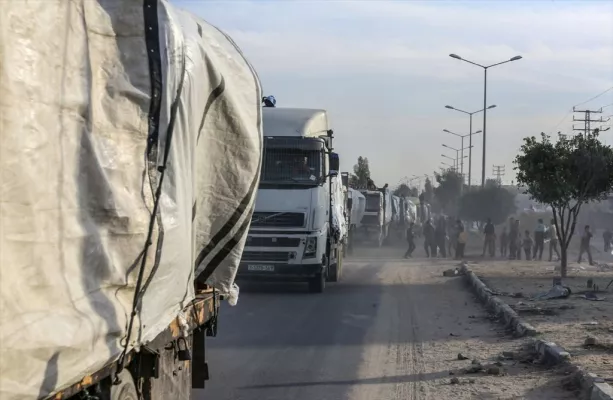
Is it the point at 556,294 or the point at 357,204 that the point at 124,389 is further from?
the point at 357,204

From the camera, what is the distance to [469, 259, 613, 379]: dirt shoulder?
9633mm

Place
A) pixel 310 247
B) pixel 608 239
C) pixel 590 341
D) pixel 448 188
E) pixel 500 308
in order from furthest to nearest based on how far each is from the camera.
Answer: pixel 448 188 → pixel 608 239 → pixel 310 247 → pixel 500 308 → pixel 590 341

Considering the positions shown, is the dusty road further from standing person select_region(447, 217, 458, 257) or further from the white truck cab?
standing person select_region(447, 217, 458, 257)

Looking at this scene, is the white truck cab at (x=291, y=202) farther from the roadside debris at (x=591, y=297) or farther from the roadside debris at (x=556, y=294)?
the roadside debris at (x=591, y=297)

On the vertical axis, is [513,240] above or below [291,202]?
below

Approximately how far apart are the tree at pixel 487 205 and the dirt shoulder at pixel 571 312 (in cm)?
3581

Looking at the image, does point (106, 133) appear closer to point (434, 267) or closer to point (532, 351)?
point (532, 351)

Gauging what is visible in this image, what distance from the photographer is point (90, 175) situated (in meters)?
3.27

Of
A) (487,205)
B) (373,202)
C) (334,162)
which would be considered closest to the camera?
(334,162)

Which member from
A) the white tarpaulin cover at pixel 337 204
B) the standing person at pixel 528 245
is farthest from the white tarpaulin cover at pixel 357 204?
the white tarpaulin cover at pixel 337 204

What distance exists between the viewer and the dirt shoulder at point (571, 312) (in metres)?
9.63

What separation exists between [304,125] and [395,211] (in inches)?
1408

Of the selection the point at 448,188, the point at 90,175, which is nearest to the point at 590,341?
the point at 90,175

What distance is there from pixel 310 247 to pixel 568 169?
7300 mm
